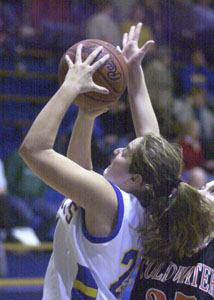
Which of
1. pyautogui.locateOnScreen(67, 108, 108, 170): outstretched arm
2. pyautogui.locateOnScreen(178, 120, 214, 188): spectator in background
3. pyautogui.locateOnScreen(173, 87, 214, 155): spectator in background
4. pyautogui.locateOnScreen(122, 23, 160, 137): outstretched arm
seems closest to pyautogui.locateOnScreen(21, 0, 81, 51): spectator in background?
pyautogui.locateOnScreen(173, 87, 214, 155): spectator in background

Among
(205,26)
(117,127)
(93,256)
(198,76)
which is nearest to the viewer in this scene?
(93,256)

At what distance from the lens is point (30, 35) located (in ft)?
21.8

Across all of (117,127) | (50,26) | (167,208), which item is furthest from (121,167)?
(50,26)

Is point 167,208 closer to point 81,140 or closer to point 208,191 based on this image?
point 208,191

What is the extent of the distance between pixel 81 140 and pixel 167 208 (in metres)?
0.48

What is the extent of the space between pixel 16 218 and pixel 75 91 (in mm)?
3507

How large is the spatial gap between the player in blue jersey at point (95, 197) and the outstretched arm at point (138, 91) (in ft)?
1.01

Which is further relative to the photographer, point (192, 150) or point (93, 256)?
point (192, 150)

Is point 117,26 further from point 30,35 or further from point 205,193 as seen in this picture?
point 205,193

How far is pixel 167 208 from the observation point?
6.23 feet

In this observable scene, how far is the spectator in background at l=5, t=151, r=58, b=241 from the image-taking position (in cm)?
518

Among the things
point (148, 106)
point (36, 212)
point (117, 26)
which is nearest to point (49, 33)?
point (117, 26)

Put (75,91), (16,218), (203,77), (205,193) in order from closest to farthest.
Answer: (75,91), (205,193), (16,218), (203,77)

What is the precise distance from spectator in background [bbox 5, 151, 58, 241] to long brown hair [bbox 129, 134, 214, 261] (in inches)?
132
